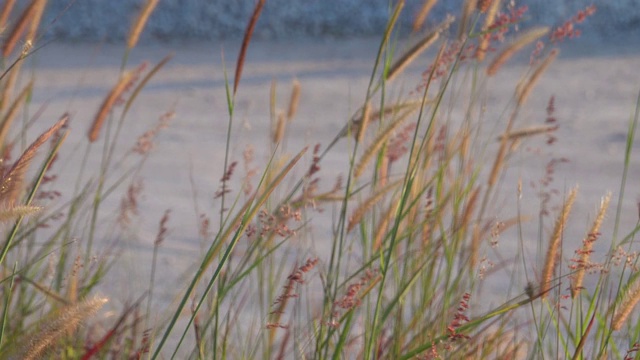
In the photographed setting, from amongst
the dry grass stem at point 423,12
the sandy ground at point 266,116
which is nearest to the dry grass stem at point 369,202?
the dry grass stem at point 423,12

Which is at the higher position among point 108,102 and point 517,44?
point 517,44

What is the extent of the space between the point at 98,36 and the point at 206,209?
13.2ft

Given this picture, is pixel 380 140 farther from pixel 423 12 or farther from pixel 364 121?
pixel 423 12

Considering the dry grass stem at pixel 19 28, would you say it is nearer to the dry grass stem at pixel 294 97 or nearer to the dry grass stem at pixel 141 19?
the dry grass stem at pixel 141 19

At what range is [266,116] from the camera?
533 cm

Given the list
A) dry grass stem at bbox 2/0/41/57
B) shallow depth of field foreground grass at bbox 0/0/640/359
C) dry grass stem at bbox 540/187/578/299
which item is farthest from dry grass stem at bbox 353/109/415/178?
dry grass stem at bbox 2/0/41/57

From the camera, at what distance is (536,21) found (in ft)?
23.7

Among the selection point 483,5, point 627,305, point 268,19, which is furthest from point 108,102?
point 268,19

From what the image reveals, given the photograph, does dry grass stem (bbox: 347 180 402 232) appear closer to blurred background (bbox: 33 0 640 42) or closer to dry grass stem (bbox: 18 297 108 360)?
dry grass stem (bbox: 18 297 108 360)

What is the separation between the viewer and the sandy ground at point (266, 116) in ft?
10.8

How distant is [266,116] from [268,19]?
2237mm

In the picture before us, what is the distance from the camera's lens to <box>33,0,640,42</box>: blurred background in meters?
7.26

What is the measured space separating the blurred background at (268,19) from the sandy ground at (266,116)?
190 mm

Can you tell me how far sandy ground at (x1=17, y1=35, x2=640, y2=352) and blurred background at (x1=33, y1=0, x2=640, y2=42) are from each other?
0.19 m
